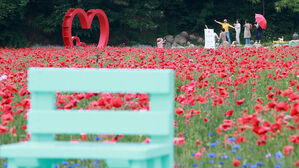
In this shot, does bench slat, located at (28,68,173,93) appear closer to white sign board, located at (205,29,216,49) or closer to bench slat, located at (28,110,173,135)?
bench slat, located at (28,110,173,135)

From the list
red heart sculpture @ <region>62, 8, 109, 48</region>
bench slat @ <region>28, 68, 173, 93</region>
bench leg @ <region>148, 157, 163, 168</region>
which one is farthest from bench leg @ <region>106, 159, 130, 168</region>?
red heart sculpture @ <region>62, 8, 109, 48</region>

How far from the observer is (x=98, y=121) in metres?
2.67

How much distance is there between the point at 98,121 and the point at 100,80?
0.24 m

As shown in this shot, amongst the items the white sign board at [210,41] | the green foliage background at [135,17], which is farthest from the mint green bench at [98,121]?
the green foliage background at [135,17]

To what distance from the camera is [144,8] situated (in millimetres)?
32094

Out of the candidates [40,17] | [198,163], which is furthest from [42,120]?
[40,17]

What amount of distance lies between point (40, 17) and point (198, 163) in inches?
1111

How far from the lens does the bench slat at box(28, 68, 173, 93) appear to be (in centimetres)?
264

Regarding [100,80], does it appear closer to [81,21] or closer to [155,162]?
[155,162]

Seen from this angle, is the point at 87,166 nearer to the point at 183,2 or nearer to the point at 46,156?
the point at 46,156

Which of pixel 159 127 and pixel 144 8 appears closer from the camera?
pixel 159 127

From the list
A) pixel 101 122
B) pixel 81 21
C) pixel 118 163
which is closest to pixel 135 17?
pixel 81 21

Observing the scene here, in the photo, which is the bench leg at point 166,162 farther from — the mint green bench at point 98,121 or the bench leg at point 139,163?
the bench leg at point 139,163

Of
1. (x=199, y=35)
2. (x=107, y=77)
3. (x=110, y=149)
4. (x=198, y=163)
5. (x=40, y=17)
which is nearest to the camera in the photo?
(x=110, y=149)
